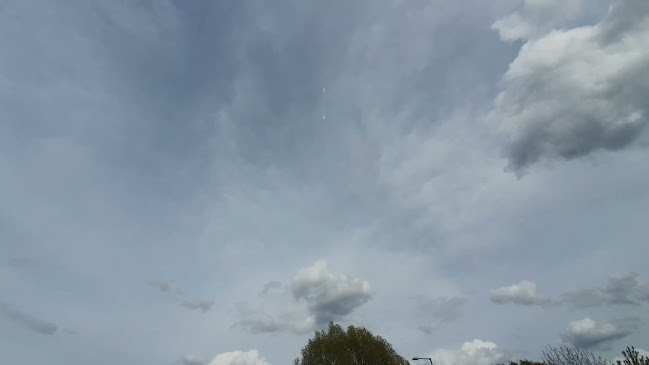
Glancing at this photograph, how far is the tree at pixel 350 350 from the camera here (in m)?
56.7

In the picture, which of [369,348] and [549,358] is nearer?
[549,358]

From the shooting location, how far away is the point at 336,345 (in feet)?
190

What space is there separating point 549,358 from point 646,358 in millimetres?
18192

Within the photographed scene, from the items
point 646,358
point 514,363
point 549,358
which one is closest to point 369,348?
point 549,358

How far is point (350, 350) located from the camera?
5762 cm

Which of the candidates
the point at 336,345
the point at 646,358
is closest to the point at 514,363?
the point at 336,345

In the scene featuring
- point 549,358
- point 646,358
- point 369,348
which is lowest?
point 646,358

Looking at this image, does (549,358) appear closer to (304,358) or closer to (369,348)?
(369,348)

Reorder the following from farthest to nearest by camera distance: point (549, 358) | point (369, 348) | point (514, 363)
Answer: point (514, 363), point (369, 348), point (549, 358)

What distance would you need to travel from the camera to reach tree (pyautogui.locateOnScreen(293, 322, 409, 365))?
56688 mm

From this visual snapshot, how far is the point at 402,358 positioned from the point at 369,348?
515 centimetres

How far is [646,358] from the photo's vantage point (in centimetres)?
3288

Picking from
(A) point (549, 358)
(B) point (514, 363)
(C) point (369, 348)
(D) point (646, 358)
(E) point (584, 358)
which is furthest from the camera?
(B) point (514, 363)

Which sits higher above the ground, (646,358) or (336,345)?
(336,345)
